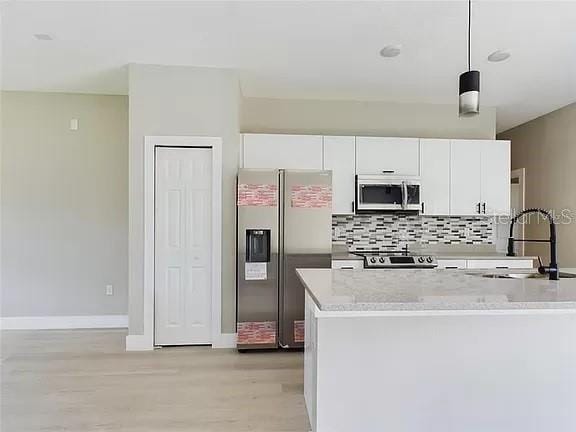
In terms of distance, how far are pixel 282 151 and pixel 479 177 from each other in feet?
7.84

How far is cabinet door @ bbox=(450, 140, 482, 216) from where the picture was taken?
5.01 m

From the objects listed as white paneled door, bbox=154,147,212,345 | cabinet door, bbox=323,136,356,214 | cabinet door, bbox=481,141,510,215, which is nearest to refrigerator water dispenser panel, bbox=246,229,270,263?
white paneled door, bbox=154,147,212,345

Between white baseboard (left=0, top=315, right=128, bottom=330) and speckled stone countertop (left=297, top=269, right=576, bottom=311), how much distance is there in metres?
3.38

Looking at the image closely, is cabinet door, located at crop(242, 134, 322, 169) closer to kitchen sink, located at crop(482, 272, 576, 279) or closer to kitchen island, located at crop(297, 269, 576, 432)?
kitchen sink, located at crop(482, 272, 576, 279)

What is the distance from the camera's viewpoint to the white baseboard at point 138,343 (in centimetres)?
409

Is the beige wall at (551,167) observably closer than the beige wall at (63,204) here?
No

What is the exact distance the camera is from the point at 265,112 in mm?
5199

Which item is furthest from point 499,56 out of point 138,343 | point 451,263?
point 138,343

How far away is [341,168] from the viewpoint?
487 centimetres

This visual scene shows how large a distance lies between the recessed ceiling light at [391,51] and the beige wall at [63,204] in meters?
3.07

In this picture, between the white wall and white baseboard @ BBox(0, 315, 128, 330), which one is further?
white baseboard @ BBox(0, 315, 128, 330)

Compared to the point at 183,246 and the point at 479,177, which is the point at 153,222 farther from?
the point at 479,177

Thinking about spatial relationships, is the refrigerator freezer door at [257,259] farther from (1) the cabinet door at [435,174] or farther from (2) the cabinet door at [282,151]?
(1) the cabinet door at [435,174]

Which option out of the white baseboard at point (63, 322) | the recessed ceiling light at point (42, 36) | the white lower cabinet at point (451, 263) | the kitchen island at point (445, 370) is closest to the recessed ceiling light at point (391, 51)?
the white lower cabinet at point (451, 263)
